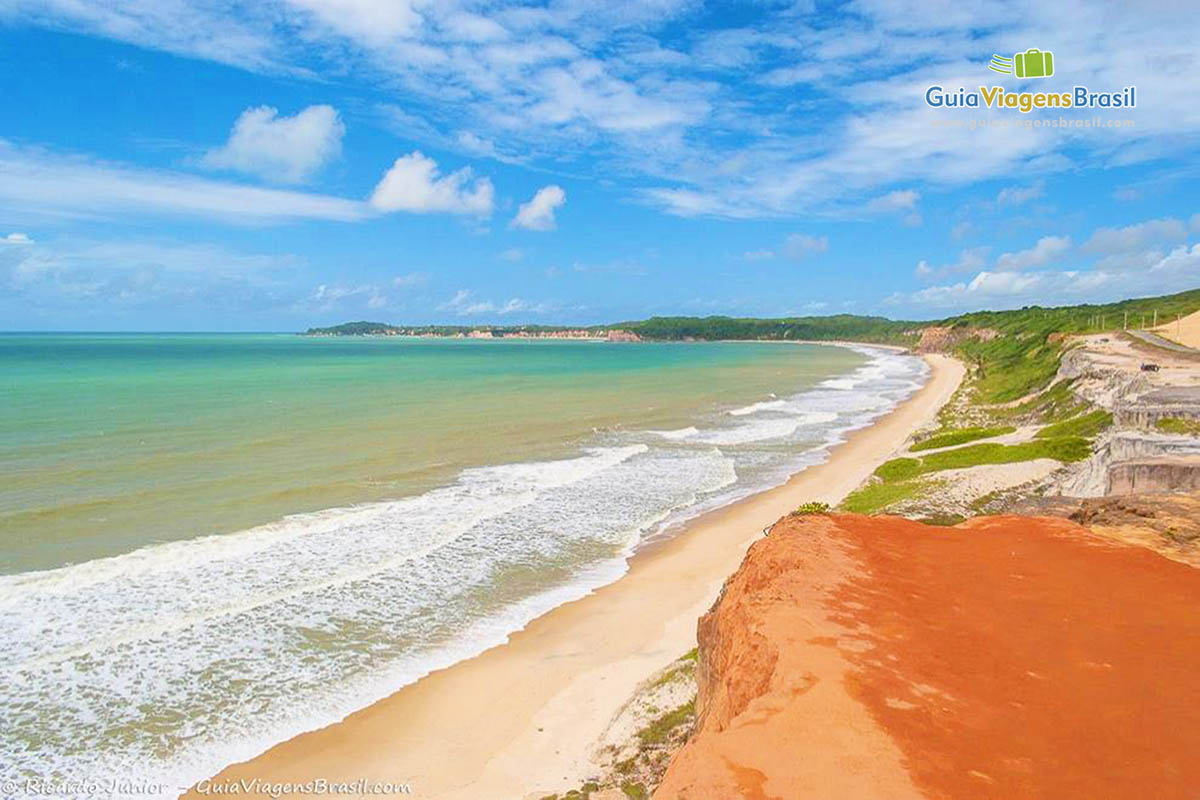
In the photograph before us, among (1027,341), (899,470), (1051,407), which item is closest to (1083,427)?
(899,470)

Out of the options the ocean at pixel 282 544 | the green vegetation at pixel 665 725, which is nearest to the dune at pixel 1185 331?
the ocean at pixel 282 544

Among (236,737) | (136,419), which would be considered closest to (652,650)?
(236,737)

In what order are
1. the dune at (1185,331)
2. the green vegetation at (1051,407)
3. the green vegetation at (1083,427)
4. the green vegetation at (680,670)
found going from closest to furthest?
1. the green vegetation at (680,670)
2. the green vegetation at (1083,427)
3. the green vegetation at (1051,407)
4. the dune at (1185,331)

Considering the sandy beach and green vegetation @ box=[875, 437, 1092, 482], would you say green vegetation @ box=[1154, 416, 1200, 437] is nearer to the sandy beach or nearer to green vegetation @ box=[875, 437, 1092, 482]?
green vegetation @ box=[875, 437, 1092, 482]

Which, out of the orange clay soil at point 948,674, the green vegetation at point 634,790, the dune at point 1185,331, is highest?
the dune at point 1185,331

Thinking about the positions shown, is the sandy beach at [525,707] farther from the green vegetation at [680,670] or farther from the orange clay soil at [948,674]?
the orange clay soil at [948,674]

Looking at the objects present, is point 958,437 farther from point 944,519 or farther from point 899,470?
point 944,519

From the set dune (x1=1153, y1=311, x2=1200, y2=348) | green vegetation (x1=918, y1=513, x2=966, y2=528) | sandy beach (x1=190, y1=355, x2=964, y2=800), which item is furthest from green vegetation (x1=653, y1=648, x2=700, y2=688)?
dune (x1=1153, y1=311, x2=1200, y2=348)
